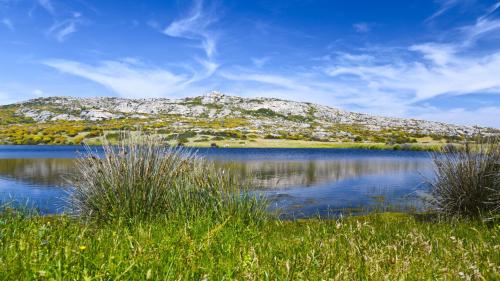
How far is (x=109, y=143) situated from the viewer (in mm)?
11023

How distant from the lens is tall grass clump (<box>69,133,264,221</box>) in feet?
30.3

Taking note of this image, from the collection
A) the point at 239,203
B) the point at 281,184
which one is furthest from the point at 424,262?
the point at 281,184

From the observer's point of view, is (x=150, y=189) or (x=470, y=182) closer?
(x=150, y=189)

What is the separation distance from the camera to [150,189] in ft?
30.9

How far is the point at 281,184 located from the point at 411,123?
596 ft

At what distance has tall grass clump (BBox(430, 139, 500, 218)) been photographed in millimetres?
12062

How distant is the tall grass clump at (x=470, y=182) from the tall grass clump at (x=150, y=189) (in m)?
6.09

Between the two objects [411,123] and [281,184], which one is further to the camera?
[411,123]

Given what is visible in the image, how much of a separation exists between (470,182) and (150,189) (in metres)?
8.85

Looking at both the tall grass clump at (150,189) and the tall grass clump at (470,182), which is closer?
the tall grass clump at (150,189)

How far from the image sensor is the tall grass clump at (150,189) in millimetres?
9234

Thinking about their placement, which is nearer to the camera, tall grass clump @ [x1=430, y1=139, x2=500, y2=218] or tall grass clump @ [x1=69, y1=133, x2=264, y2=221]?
tall grass clump @ [x1=69, y1=133, x2=264, y2=221]

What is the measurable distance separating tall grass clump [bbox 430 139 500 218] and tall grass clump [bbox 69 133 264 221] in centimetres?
609

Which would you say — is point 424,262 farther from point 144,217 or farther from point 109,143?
point 109,143
